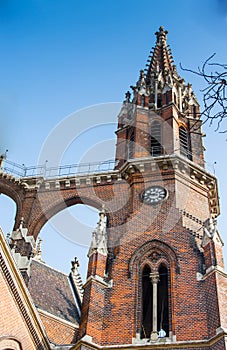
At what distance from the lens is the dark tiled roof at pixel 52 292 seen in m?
25.5

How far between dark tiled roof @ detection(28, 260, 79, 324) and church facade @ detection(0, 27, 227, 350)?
0.08 metres

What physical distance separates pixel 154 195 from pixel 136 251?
11.1ft

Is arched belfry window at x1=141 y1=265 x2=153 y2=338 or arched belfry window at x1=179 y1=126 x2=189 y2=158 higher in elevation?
arched belfry window at x1=179 y1=126 x2=189 y2=158

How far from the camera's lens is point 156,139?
92.4 feet

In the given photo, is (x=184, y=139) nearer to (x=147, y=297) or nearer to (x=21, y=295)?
(x=147, y=297)

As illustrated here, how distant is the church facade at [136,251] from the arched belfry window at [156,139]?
0.06m

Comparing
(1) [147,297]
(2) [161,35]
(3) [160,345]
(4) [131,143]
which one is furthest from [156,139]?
(2) [161,35]

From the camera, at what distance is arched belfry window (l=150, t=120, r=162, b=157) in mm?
27234

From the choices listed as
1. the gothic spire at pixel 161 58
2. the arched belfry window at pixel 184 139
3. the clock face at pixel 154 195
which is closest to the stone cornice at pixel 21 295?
the clock face at pixel 154 195

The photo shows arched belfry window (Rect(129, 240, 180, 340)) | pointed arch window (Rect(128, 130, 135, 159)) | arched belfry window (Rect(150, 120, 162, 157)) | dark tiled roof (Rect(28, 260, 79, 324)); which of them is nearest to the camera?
arched belfry window (Rect(129, 240, 180, 340))

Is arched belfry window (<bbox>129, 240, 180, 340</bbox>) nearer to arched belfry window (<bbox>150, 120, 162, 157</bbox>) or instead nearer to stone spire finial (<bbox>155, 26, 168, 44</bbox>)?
arched belfry window (<bbox>150, 120, 162, 157</bbox>)

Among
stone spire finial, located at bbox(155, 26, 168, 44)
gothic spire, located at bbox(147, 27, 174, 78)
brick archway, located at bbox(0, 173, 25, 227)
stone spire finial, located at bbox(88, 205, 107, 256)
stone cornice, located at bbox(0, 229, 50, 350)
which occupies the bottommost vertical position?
stone cornice, located at bbox(0, 229, 50, 350)

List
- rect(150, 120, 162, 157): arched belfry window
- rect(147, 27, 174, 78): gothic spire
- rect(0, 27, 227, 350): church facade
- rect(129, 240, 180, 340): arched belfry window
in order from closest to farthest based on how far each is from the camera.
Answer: rect(0, 27, 227, 350): church facade → rect(129, 240, 180, 340): arched belfry window → rect(150, 120, 162, 157): arched belfry window → rect(147, 27, 174, 78): gothic spire

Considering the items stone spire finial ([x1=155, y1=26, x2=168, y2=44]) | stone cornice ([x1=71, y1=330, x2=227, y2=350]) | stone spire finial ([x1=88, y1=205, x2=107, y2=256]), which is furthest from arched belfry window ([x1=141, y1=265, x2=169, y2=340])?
stone spire finial ([x1=155, y1=26, x2=168, y2=44])
